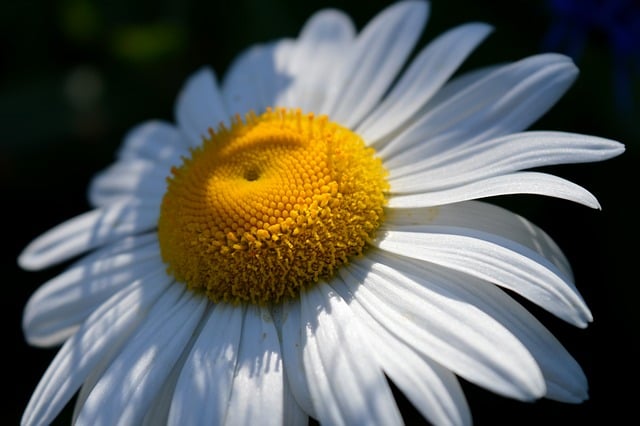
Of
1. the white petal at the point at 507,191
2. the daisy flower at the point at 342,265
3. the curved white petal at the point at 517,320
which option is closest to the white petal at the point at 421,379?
the daisy flower at the point at 342,265

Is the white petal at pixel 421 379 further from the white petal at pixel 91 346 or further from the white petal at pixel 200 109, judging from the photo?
the white petal at pixel 200 109

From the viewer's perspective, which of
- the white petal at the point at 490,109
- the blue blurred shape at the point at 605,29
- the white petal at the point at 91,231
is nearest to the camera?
the white petal at the point at 490,109

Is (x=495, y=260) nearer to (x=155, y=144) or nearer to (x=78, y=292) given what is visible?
(x=78, y=292)

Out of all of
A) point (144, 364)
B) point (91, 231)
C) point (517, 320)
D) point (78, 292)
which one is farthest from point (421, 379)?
point (91, 231)

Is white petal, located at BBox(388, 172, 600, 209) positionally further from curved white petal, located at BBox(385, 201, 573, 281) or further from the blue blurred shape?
the blue blurred shape

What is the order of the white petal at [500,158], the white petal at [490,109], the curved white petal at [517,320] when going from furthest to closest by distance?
the white petal at [490,109] → the white petal at [500,158] → the curved white petal at [517,320]

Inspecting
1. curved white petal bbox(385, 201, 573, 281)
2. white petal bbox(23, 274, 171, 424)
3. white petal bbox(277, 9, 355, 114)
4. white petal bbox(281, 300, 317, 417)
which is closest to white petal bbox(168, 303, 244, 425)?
white petal bbox(281, 300, 317, 417)
